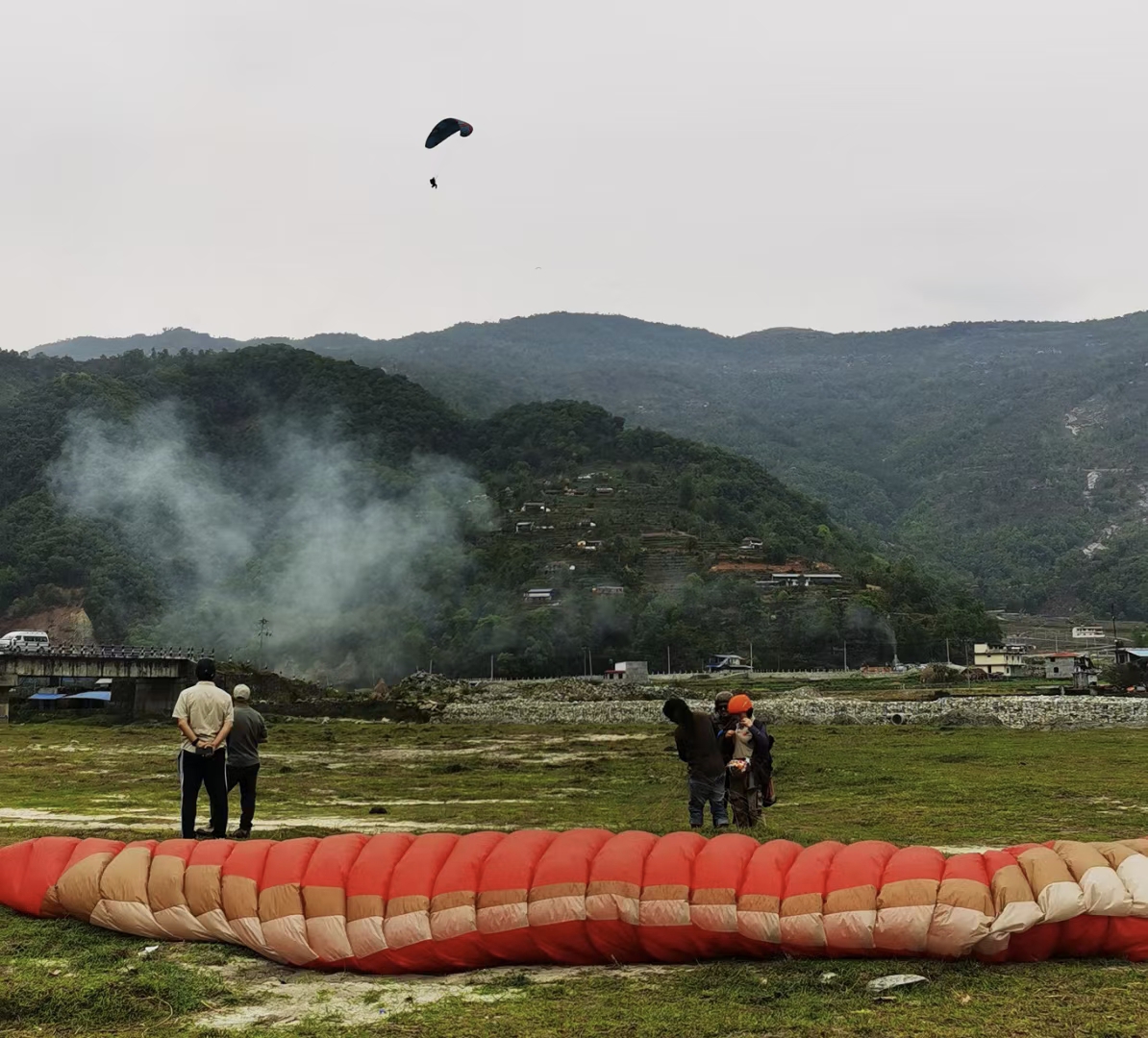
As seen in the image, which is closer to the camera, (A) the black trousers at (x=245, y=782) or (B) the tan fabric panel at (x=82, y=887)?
(B) the tan fabric panel at (x=82, y=887)

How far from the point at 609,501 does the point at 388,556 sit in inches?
1326

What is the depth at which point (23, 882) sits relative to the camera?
10094 mm

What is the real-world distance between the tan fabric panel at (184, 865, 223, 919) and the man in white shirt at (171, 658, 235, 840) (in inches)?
85.8

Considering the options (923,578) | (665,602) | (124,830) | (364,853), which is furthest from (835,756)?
(923,578)

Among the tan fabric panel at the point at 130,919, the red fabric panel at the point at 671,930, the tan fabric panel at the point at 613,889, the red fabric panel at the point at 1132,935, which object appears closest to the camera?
the red fabric panel at the point at 1132,935

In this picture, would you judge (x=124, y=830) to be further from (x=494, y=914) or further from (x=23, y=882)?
(x=494, y=914)

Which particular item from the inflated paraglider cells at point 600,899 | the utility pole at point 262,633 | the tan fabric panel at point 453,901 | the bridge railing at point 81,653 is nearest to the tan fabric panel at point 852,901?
→ the inflated paraglider cells at point 600,899

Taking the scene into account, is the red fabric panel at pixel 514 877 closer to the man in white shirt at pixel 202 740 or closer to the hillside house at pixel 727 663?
the man in white shirt at pixel 202 740

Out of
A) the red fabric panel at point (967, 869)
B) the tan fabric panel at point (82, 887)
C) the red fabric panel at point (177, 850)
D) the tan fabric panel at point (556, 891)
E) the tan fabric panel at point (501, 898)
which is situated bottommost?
the tan fabric panel at point (82, 887)

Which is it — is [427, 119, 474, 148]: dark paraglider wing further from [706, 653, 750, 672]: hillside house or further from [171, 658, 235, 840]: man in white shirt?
[706, 653, 750, 672]: hillside house

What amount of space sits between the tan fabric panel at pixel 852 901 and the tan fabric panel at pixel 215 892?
4668 millimetres

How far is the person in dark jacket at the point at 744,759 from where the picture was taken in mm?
13641

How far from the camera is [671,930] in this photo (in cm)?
883

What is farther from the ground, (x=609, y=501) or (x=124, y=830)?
(x=609, y=501)
